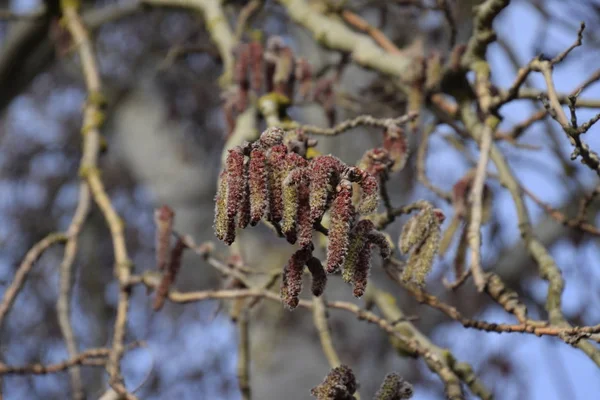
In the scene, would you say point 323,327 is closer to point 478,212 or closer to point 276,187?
point 478,212

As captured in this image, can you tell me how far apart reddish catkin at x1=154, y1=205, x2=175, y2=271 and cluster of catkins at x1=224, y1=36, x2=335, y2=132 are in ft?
1.20

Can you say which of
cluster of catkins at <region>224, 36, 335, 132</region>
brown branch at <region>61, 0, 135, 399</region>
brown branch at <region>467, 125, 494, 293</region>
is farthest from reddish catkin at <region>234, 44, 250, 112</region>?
brown branch at <region>467, 125, 494, 293</region>

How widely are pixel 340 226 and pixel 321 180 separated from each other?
0.07m

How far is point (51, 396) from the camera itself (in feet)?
21.7

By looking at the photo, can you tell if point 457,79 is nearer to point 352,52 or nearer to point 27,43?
point 352,52

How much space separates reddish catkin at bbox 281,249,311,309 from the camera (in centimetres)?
106

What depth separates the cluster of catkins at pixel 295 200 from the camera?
3.30 feet

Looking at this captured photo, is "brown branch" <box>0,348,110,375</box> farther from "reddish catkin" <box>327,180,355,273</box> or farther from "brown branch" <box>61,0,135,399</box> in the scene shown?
"reddish catkin" <box>327,180,355,273</box>

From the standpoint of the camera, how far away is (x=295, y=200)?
1008 mm

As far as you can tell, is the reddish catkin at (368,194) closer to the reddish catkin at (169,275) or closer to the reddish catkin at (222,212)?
the reddish catkin at (222,212)

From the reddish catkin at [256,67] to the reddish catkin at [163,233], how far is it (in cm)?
46

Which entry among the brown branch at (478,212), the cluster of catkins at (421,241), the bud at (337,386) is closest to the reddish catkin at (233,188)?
the bud at (337,386)

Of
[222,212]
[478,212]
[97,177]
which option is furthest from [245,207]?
[97,177]

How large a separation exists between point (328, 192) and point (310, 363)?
116 inches
